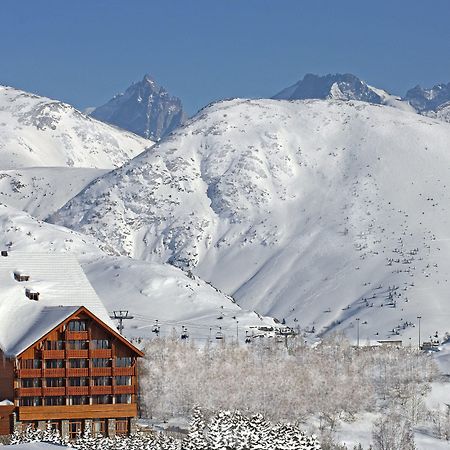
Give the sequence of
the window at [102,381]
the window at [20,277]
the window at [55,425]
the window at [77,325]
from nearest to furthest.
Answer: the window at [55,425]
the window at [77,325]
the window at [102,381]
the window at [20,277]

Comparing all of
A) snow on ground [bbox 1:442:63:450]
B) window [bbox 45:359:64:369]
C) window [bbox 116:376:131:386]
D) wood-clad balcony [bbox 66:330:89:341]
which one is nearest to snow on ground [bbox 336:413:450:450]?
window [bbox 116:376:131:386]

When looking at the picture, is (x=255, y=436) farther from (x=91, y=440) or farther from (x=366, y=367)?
(x=366, y=367)

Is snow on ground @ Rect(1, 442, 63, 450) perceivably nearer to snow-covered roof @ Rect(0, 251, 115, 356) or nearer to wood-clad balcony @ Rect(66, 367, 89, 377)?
snow-covered roof @ Rect(0, 251, 115, 356)

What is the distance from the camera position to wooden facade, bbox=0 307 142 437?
11000 centimetres

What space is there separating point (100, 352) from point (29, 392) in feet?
21.0

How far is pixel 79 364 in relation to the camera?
112m

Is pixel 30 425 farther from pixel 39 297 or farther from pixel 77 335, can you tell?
pixel 39 297

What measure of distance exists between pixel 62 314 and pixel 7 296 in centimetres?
643

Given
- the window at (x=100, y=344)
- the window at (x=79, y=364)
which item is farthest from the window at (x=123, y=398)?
the window at (x=100, y=344)

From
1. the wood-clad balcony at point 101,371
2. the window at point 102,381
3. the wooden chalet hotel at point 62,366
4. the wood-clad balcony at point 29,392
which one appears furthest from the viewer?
the window at point 102,381

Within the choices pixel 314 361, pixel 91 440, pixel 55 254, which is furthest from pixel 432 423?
pixel 91 440

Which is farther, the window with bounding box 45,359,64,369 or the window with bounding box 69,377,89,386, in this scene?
the window with bounding box 69,377,89,386

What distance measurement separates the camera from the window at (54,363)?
364 ft

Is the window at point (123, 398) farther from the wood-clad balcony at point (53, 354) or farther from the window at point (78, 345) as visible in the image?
the wood-clad balcony at point (53, 354)
